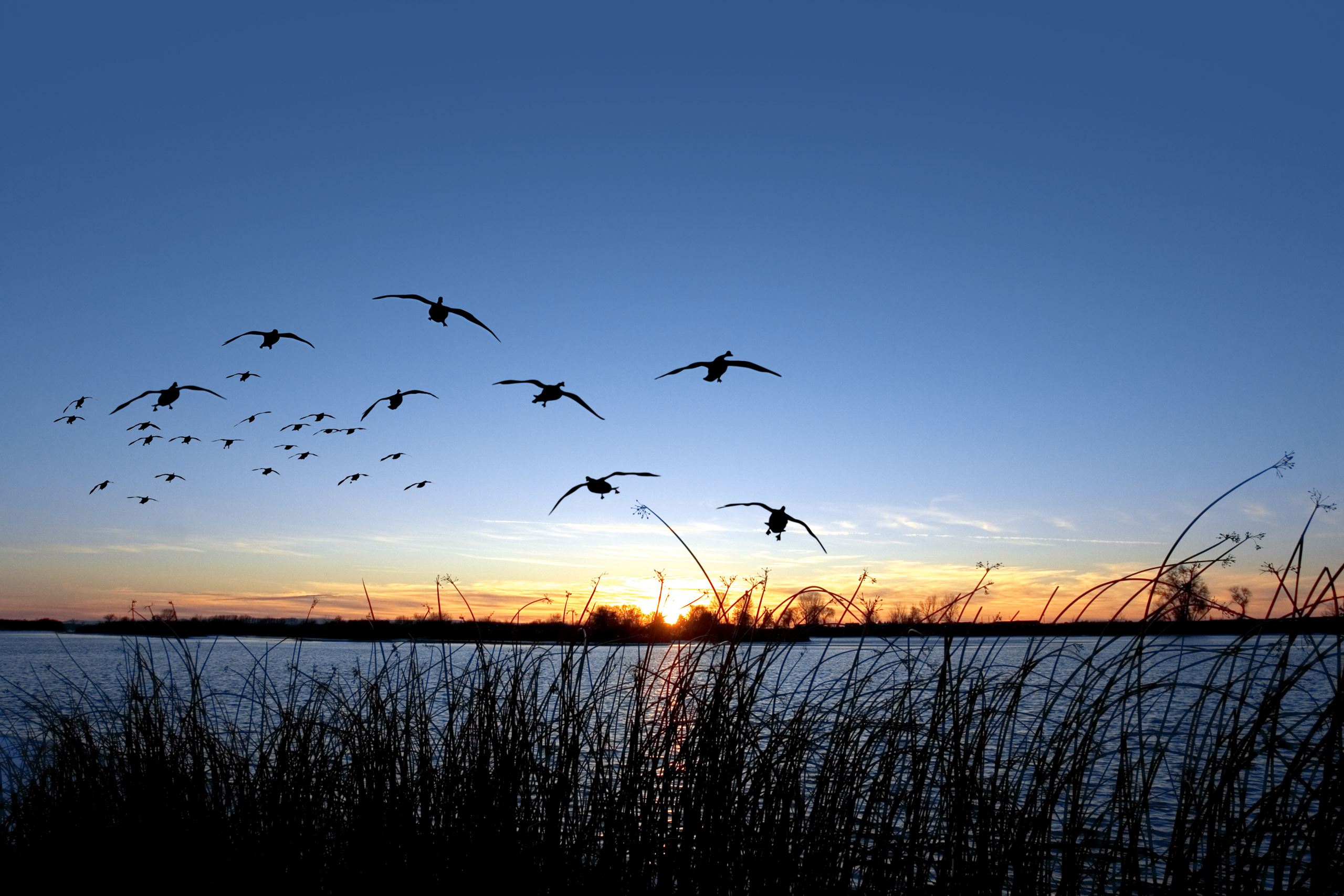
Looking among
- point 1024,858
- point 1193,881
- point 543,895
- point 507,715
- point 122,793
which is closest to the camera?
point 1193,881

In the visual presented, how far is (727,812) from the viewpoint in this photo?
434 cm

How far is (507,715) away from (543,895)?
885 mm

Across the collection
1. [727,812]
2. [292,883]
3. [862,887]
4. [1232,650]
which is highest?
[1232,650]

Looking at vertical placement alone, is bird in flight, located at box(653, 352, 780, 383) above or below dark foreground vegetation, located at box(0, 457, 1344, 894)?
above

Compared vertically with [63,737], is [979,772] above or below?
above

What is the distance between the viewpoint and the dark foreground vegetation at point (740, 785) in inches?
134

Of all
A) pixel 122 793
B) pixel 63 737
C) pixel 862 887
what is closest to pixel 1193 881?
pixel 862 887

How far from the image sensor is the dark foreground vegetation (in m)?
3.41

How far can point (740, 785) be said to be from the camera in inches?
174

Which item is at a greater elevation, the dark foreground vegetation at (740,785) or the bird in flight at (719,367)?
the bird in flight at (719,367)

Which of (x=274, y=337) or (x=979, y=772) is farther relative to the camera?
(x=274, y=337)

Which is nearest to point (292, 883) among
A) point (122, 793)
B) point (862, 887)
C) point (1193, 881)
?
point (122, 793)

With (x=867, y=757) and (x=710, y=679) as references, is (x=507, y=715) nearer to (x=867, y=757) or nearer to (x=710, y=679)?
(x=710, y=679)

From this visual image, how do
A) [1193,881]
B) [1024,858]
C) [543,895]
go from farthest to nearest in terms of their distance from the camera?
[543,895]
[1024,858]
[1193,881]
